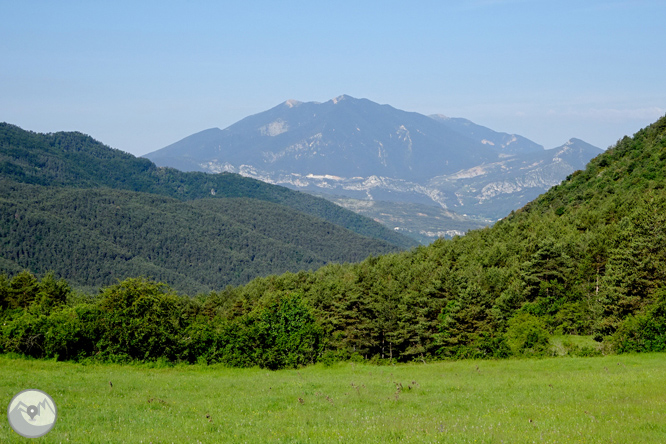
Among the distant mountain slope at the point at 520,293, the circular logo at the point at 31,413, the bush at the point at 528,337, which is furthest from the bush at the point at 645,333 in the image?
the circular logo at the point at 31,413

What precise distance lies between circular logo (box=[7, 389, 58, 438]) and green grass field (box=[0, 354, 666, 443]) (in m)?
1.63

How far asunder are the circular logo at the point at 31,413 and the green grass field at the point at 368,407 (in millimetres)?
1626

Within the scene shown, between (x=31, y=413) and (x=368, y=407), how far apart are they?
1118cm

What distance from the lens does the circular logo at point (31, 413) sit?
12.3 meters

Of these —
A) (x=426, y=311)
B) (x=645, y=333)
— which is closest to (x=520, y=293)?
(x=426, y=311)

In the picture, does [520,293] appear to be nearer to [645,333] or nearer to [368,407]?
[645,333]

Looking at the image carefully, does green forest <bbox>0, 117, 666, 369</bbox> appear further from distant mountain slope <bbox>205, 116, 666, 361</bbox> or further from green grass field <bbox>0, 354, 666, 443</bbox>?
green grass field <bbox>0, 354, 666, 443</bbox>

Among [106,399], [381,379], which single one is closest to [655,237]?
[381,379]

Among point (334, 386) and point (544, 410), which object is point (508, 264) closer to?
point (334, 386)

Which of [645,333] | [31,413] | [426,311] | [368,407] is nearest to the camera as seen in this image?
[31,413]

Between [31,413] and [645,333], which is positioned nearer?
[31,413]

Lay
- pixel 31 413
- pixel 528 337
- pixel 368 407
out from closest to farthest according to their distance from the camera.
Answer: pixel 31 413
pixel 368 407
pixel 528 337

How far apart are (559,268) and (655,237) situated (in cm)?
968

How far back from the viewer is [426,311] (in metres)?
53.7
